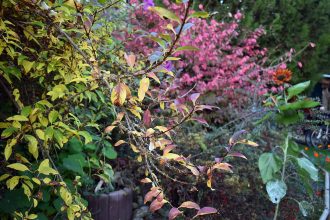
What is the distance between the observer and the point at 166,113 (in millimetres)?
3529

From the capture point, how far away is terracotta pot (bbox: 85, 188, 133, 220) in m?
2.52

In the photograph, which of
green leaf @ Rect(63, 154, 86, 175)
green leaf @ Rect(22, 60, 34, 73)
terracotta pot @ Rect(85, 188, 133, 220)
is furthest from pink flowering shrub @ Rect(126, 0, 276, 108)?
green leaf @ Rect(22, 60, 34, 73)

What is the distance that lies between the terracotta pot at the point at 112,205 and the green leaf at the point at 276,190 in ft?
3.06

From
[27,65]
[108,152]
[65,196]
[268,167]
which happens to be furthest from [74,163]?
[268,167]

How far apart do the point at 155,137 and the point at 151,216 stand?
1795mm

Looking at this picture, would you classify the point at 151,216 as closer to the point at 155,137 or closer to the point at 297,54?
the point at 155,137

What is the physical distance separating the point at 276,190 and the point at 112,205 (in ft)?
3.30

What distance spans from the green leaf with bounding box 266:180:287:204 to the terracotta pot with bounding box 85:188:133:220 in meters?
0.93

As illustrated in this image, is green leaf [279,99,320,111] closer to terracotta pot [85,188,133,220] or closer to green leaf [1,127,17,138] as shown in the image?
terracotta pot [85,188,133,220]

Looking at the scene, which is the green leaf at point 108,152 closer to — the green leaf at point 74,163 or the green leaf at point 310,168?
the green leaf at point 74,163

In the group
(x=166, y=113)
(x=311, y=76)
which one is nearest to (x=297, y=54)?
(x=311, y=76)

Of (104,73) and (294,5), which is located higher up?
(104,73)

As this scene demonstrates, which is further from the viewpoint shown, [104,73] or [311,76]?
[311,76]

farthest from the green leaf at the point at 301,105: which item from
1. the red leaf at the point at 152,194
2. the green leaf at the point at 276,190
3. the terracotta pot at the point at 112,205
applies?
the red leaf at the point at 152,194
